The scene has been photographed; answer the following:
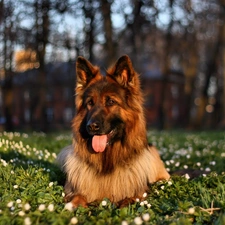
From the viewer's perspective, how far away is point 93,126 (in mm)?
5391

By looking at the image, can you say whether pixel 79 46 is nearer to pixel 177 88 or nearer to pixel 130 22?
pixel 130 22

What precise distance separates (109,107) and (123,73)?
2.13 ft

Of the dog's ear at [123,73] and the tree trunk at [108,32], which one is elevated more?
the tree trunk at [108,32]

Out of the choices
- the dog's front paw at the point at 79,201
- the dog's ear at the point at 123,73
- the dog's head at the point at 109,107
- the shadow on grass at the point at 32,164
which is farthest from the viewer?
the shadow on grass at the point at 32,164

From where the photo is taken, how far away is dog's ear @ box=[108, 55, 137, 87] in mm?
5887

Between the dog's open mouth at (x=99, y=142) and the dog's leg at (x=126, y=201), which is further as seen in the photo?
the dog's open mouth at (x=99, y=142)

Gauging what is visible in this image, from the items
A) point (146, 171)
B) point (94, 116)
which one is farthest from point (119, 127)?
point (146, 171)

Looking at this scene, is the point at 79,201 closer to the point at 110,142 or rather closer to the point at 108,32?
the point at 110,142

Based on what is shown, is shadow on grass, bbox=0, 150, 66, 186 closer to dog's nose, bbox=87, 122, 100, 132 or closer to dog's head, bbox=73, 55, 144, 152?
dog's head, bbox=73, 55, 144, 152

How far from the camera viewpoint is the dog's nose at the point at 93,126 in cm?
539

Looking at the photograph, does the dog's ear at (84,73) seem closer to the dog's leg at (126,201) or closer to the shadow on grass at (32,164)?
the shadow on grass at (32,164)

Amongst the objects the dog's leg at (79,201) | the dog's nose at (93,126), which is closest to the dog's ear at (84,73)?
the dog's nose at (93,126)

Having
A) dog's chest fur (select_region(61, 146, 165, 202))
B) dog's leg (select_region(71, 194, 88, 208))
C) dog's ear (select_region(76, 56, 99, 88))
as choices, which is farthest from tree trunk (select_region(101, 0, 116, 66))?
dog's leg (select_region(71, 194, 88, 208))

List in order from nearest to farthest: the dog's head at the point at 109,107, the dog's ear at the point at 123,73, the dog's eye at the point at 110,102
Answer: the dog's head at the point at 109,107 < the dog's eye at the point at 110,102 < the dog's ear at the point at 123,73
